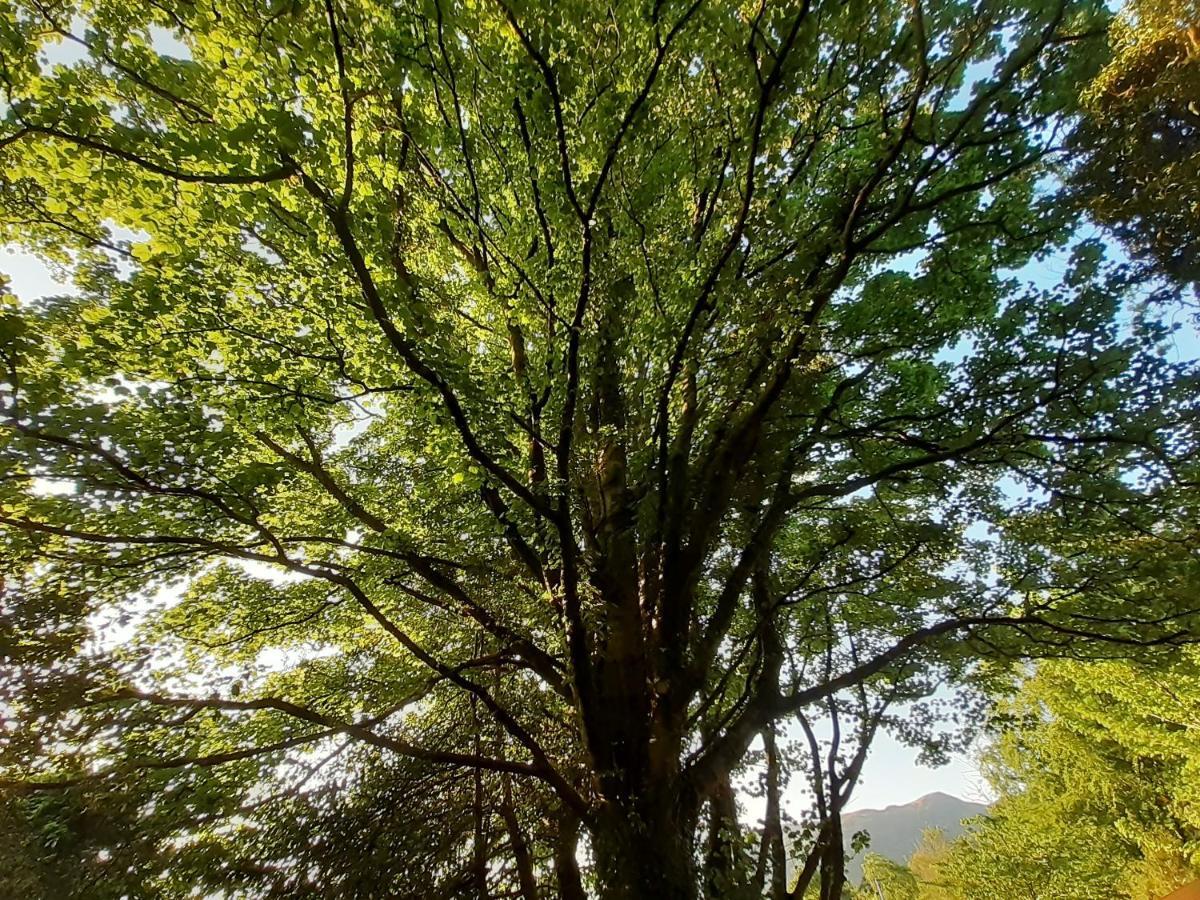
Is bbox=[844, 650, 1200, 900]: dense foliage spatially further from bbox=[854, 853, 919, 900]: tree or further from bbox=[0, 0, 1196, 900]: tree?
bbox=[0, 0, 1196, 900]: tree

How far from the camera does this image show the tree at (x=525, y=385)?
3.57 m

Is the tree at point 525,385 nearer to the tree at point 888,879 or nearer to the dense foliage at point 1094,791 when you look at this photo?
the dense foliage at point 1094,791

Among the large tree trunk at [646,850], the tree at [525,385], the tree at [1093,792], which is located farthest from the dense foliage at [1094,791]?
the large tree trunk at [646,850]

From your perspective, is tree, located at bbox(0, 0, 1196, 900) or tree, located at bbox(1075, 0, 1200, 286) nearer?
tree, located at bbox(0, 0, 1196, 900)

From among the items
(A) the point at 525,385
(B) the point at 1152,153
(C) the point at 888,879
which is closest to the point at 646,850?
(A) the point at 525,385

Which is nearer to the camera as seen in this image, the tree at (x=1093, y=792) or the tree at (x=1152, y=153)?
the tree at (x=1152, y=153)

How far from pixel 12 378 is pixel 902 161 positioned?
7.14 m

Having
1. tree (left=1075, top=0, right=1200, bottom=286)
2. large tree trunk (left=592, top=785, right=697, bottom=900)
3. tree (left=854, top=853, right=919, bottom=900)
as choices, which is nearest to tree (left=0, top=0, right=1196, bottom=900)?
large tree trunk (left=592, top=785, right=697, bottom=900)

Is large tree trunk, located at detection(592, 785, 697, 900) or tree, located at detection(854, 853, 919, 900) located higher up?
large tree trunk, located at detection(592, 785, 697, 900)

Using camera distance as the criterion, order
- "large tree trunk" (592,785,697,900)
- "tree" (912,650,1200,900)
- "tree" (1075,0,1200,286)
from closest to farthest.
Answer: "large tree trunk" (592,785,697,900), "tree" (1075,0,1200,286), "tree" (912,650,1200,900)

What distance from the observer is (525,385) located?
4871 mm

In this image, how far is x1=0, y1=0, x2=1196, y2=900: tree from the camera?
3.57 meters

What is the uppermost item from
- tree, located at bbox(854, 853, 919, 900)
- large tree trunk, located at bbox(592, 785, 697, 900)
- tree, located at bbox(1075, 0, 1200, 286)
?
tree, located at bbox(1075, 0, 1200, 286)

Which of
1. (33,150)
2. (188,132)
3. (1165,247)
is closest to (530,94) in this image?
(188,132)
